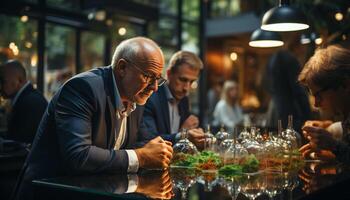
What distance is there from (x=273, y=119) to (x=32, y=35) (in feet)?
10.2

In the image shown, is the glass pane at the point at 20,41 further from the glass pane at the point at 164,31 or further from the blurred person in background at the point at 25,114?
the glass pane at the point at 164,31

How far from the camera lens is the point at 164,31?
833cm

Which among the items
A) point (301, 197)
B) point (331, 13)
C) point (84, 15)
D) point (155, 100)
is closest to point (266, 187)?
point (301, 197)

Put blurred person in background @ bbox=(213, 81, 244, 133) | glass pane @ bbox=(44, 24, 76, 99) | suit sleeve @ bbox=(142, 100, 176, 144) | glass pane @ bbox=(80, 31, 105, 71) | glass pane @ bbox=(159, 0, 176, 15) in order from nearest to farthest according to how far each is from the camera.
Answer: suit sleeve @ bbox=(142, 100, 176, 144) < glass pane @ bbox=(44, 24, 76, 99) < glass pane @ bbox=(80, 31, 105, 71) < blurred person in background @ bbox=(213, 81, 244, 133) < glass pane @ bbox=(159, 0, 176, 15)

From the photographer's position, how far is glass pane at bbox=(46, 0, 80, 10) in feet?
19.2

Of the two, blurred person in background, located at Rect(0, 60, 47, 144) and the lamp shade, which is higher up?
the lamp shade

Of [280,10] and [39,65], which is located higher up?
[280,10]

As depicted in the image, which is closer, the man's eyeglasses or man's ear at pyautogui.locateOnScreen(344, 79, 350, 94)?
the man's eyeglasses

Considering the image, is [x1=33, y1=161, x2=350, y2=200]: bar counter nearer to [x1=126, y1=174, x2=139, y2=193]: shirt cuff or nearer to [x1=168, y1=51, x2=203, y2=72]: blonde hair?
[x1=126, y1=174, x2=139, y2=193]: shirt cuff

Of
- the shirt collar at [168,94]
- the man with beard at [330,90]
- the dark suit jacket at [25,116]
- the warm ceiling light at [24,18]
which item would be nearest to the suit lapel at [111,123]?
the man with beard at [330,90]

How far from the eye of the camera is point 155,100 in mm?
3209

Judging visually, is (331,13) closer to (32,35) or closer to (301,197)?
(32,35)

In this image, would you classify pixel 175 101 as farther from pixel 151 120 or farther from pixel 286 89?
pixel 286 89

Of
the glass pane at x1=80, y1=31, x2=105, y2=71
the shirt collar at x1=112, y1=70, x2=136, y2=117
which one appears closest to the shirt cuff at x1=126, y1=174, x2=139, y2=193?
the shirt collar at x1=112, y1=70, x2=136, y2=117
